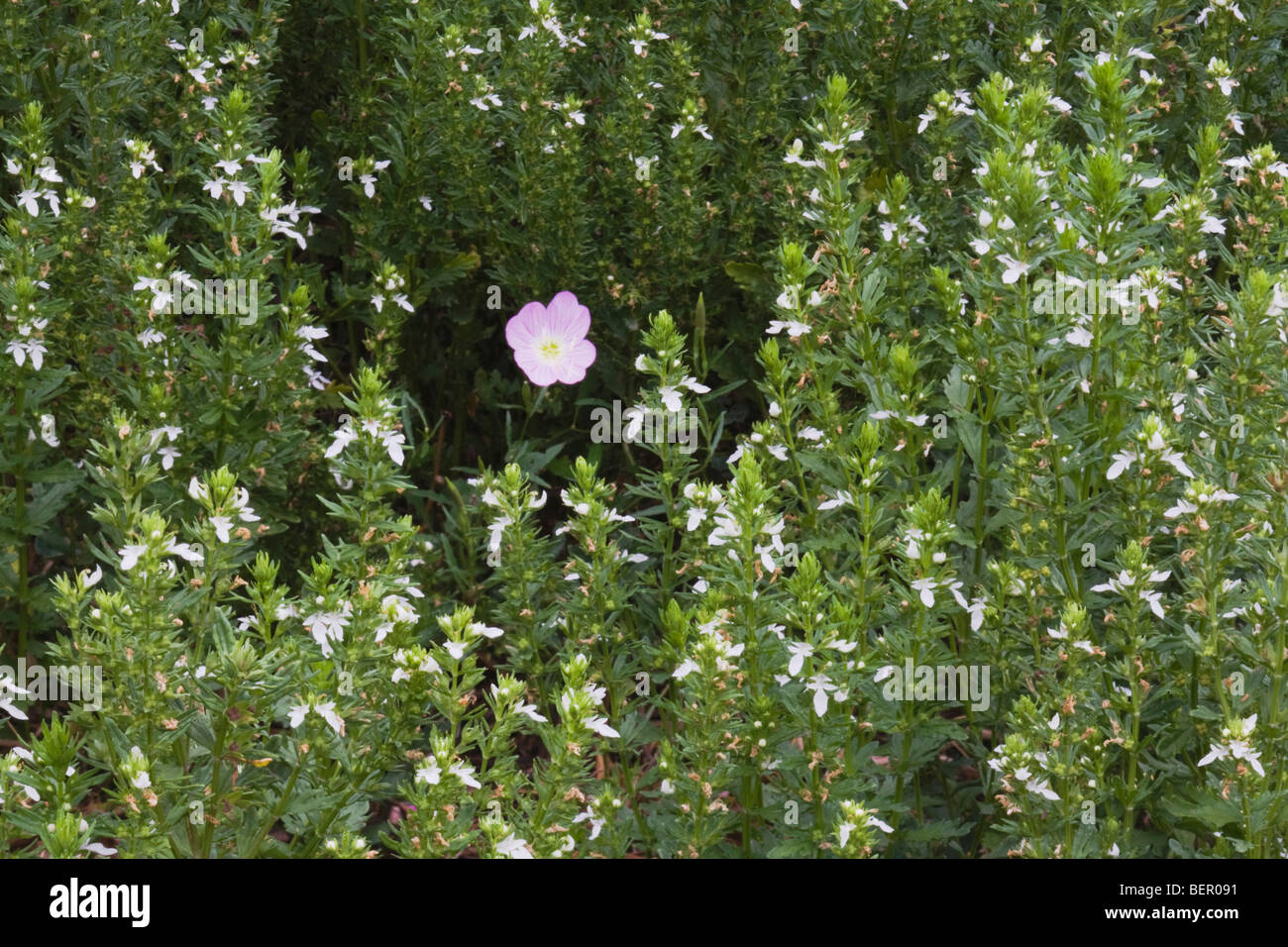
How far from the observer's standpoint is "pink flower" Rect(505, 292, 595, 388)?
16.0ft

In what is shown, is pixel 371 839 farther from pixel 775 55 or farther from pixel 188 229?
pixel 775 55

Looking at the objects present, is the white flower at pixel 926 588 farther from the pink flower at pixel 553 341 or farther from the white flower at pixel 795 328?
the pink flower at pixel 553 341

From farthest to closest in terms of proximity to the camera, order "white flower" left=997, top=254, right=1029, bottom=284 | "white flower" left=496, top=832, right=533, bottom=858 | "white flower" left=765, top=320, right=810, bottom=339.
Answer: "white flower" left=765, top=320, right=810, bottom=339 → "white flower" left=997, top=254, right=1029, bottom=284 → "white flower" left=496, top=832, right=533, bottom=858

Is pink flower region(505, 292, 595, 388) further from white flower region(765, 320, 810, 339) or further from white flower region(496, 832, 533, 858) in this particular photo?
white flower region(496, 832, 533, 858)

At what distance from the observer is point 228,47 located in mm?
4754

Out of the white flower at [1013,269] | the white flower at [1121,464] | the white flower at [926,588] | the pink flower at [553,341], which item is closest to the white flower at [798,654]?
the white flower at [926,588]

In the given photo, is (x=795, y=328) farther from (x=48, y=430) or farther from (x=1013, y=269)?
(x=48, y=430)

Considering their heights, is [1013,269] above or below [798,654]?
above

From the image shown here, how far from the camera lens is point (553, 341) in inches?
195

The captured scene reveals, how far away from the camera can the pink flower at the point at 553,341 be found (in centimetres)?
487

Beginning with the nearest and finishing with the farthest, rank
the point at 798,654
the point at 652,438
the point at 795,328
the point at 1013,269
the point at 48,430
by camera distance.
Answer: the point at 798,654 → the point at 1013,269 → the point at 795,328 → the point at 652,438 → the point at 48,430

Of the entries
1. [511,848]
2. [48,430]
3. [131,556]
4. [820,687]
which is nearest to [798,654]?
[820,687]

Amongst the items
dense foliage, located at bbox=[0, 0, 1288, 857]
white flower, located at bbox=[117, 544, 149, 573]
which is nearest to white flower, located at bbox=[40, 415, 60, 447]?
dense foliage, located at bbox=[0, 0, 1288, 857]

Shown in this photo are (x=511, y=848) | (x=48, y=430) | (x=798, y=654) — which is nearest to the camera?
(x=511, y=848)
